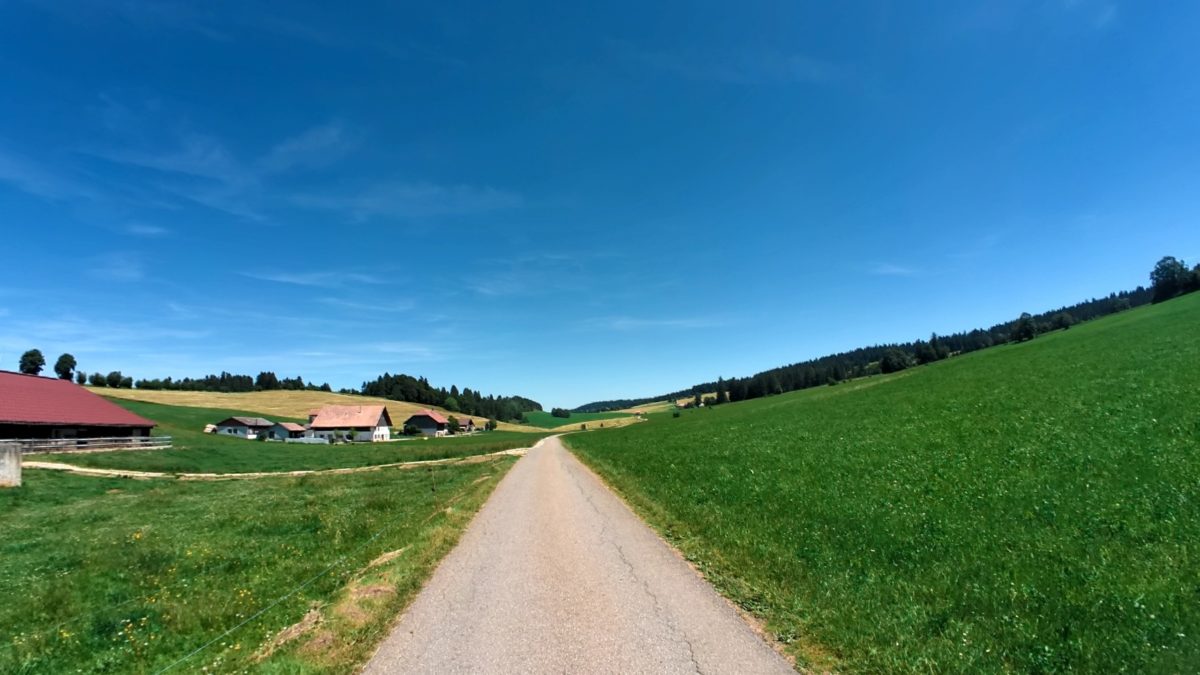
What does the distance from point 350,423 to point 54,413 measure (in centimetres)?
6579

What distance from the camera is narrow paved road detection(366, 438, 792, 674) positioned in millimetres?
6211

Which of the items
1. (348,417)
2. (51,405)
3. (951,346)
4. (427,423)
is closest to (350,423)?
(348,417)

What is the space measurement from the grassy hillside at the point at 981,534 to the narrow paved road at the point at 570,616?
0.84m

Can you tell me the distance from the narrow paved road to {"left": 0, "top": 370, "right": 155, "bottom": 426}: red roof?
183 ft

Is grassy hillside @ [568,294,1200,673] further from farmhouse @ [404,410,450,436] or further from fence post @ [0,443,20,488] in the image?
farmhouse @ [404,410,450,436]

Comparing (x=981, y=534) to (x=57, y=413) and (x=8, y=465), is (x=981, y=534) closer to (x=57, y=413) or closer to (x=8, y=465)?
(x=8, y=465)

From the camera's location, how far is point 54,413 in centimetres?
4728

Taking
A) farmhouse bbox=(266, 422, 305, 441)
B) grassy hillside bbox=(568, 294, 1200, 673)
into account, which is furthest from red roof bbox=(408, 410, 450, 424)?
grassy hillside bbox=(568, 294, 1200, 673)

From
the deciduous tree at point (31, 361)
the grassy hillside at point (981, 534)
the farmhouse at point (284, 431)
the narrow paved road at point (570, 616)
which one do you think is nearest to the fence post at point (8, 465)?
the narrow paved road at point (570, 616)

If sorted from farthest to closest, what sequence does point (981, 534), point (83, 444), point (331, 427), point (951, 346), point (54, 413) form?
point (951, 346), point (331, 427), point (54, 413), point (83, 444), point (981, 534)

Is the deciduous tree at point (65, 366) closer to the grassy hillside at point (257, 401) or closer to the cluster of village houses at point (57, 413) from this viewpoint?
the grassy hillside at point (257, 401)

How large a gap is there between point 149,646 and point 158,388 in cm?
18017

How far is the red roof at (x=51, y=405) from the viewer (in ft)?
145

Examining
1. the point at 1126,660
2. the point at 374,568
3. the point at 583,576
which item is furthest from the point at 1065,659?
the point at 374,568
